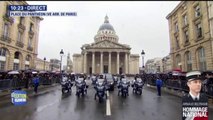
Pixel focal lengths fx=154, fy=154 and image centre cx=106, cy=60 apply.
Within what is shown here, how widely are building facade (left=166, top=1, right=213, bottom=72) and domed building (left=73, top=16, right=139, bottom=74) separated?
124ft

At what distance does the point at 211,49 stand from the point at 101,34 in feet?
231

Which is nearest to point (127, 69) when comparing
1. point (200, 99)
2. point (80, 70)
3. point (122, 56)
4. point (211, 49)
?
point (122, 56)

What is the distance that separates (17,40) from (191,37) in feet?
108

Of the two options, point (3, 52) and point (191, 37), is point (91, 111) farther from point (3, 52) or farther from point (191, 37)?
point (191, 37)

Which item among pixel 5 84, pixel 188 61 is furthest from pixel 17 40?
pixel 188 61

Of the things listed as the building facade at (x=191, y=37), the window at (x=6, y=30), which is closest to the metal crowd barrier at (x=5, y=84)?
the window at (x=6, y=30)

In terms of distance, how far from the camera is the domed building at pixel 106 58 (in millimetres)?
71625

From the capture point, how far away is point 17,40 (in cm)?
3028

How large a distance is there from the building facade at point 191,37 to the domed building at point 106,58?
124 feet

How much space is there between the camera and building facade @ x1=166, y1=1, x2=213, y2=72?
23.2 m

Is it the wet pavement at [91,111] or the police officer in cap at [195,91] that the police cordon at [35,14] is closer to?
the wet pavement at [91,111]

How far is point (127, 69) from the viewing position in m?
73.6

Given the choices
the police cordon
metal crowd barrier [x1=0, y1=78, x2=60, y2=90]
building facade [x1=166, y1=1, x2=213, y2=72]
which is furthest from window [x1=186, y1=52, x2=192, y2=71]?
metal crowd barrier [x1=0, y1=78, x2=60, y2=90]

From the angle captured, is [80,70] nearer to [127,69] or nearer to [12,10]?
[127,69]
